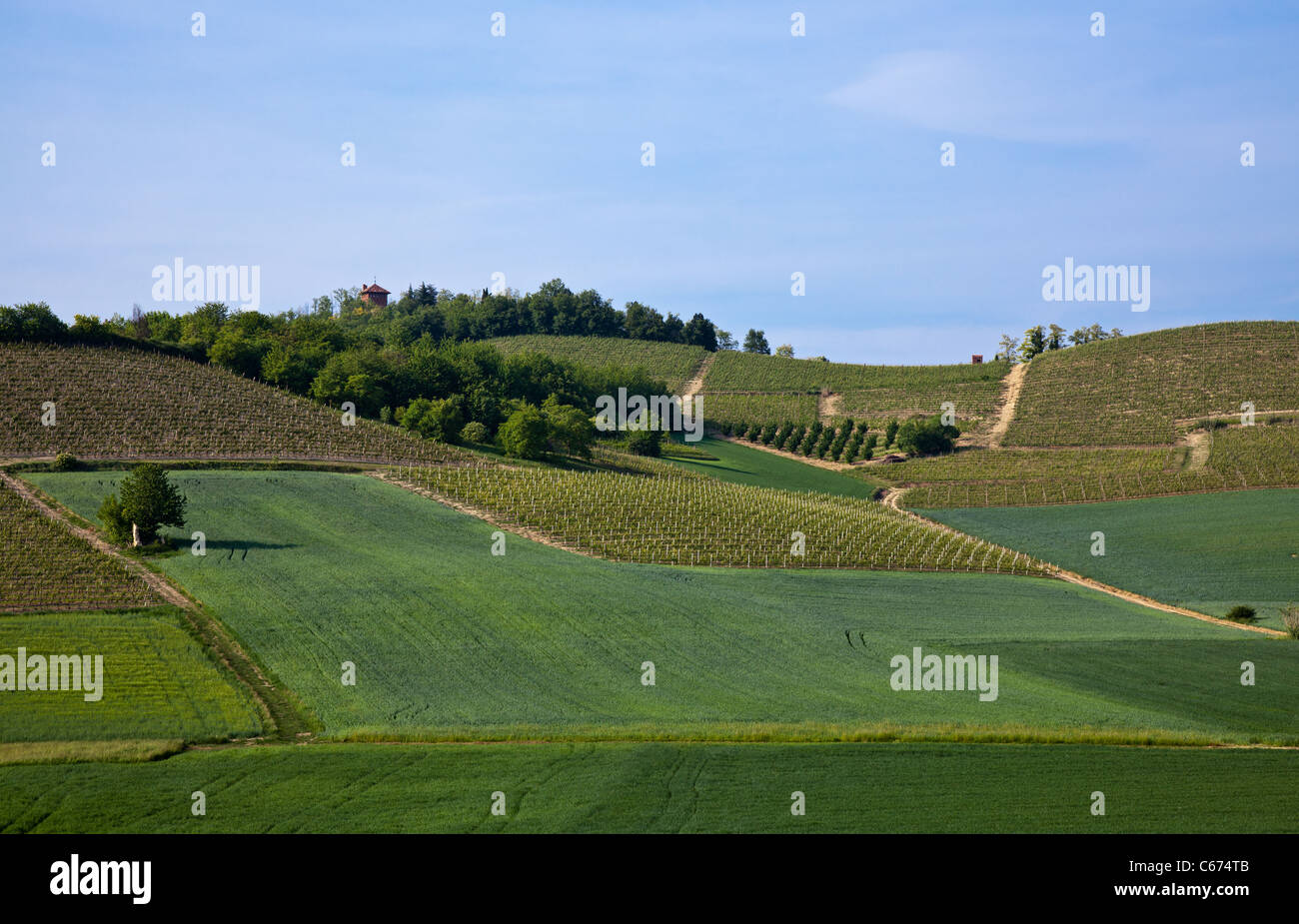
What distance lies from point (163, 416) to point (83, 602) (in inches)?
1681

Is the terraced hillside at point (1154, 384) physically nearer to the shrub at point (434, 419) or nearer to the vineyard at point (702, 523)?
the vineyard at point (702, 523)

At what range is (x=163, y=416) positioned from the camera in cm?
8550

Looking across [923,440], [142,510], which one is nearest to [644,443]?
[923,440]

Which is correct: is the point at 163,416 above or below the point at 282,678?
above

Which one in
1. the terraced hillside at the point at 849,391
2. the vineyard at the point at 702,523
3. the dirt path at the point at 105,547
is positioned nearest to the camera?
the dirt path at the point at 105,547

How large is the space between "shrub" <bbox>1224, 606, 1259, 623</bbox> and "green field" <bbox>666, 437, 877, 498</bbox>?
47482 mm

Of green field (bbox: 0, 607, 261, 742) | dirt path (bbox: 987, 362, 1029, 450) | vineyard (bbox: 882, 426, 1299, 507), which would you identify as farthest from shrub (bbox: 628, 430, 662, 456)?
green field (bbox: 0, 607, 261, 742)

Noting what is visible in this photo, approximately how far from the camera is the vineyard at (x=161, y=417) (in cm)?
7990

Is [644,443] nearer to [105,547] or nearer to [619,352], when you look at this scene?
[105,547]

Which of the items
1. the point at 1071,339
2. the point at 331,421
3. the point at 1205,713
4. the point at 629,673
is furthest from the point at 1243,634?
the point at 1071,339

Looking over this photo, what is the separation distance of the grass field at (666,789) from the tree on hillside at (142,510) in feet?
102

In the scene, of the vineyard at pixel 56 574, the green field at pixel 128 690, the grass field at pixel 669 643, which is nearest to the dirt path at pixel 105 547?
the vineyard at pixel 56 574

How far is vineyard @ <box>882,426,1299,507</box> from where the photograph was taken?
298 feet
